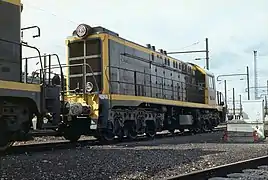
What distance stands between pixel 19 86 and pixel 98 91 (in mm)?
4537

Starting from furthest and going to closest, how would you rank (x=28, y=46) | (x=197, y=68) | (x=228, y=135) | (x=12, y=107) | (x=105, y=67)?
(x=197, y=68)
(x=228, y=135)
(x=105, y=67)
(x=28, y=46)
(x=12, y=107)

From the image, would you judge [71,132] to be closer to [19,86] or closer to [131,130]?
[131,130]

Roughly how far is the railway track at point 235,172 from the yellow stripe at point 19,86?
16.2ft

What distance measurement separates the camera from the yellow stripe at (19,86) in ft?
30.1

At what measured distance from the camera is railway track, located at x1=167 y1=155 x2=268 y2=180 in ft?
22.0

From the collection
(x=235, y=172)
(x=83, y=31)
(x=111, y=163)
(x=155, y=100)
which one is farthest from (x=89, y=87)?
(x=235, y=172)

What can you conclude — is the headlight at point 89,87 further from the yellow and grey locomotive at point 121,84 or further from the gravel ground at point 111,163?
the gravel ground at point 111,163

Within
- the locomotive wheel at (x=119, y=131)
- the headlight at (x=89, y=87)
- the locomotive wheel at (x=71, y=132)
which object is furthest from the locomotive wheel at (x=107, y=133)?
the headlight at (x=89, y=87)

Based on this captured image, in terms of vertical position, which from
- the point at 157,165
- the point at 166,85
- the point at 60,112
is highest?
the point at 166,85

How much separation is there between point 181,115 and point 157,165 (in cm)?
1175

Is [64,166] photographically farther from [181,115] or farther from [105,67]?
[181,115]

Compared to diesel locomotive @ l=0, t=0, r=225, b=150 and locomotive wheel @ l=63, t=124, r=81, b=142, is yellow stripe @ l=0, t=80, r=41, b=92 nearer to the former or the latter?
diesel locomotive @ l=0, t=0, r=225, b=150

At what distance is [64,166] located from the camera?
8.00 metres

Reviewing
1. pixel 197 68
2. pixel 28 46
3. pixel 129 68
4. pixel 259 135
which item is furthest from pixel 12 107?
pixel 197 68
